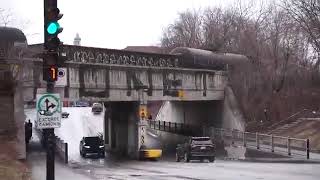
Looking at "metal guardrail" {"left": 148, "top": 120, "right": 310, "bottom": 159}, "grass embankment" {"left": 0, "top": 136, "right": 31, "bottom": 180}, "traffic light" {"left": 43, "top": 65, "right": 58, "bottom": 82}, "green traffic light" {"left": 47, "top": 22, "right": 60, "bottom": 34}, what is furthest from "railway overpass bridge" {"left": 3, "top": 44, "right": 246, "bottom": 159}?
"green traffic light" {"left": 47, "top": 22, "right": 60, "bottom": 34}

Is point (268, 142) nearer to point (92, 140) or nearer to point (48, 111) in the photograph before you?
point (92, 140)

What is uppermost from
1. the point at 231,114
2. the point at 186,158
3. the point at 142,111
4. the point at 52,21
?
the point at 52,21

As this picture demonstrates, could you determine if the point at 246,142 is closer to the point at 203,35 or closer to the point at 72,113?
the point at 203,35

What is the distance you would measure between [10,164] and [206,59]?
33120 mm

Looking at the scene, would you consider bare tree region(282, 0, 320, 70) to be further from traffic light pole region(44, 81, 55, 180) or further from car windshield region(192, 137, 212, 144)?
traffic light pole region(44, 81, 55, 180)

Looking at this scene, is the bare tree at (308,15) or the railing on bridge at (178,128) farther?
the railing on bridge at (178,128)

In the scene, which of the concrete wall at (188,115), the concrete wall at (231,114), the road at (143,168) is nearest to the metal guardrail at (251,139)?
the concrete wall at (188,115)

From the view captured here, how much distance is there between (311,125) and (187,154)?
11.4m

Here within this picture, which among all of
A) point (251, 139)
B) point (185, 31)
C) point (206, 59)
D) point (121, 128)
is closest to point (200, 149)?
point (251, 139)

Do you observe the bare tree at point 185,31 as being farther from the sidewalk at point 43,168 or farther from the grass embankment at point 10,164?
the grass embankment at point 10,164

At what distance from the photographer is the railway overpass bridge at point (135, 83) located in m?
42.3

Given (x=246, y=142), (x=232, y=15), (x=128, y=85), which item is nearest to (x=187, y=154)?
(x=246, y=142)

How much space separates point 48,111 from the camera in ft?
47.6

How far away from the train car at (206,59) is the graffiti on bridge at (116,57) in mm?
1372
